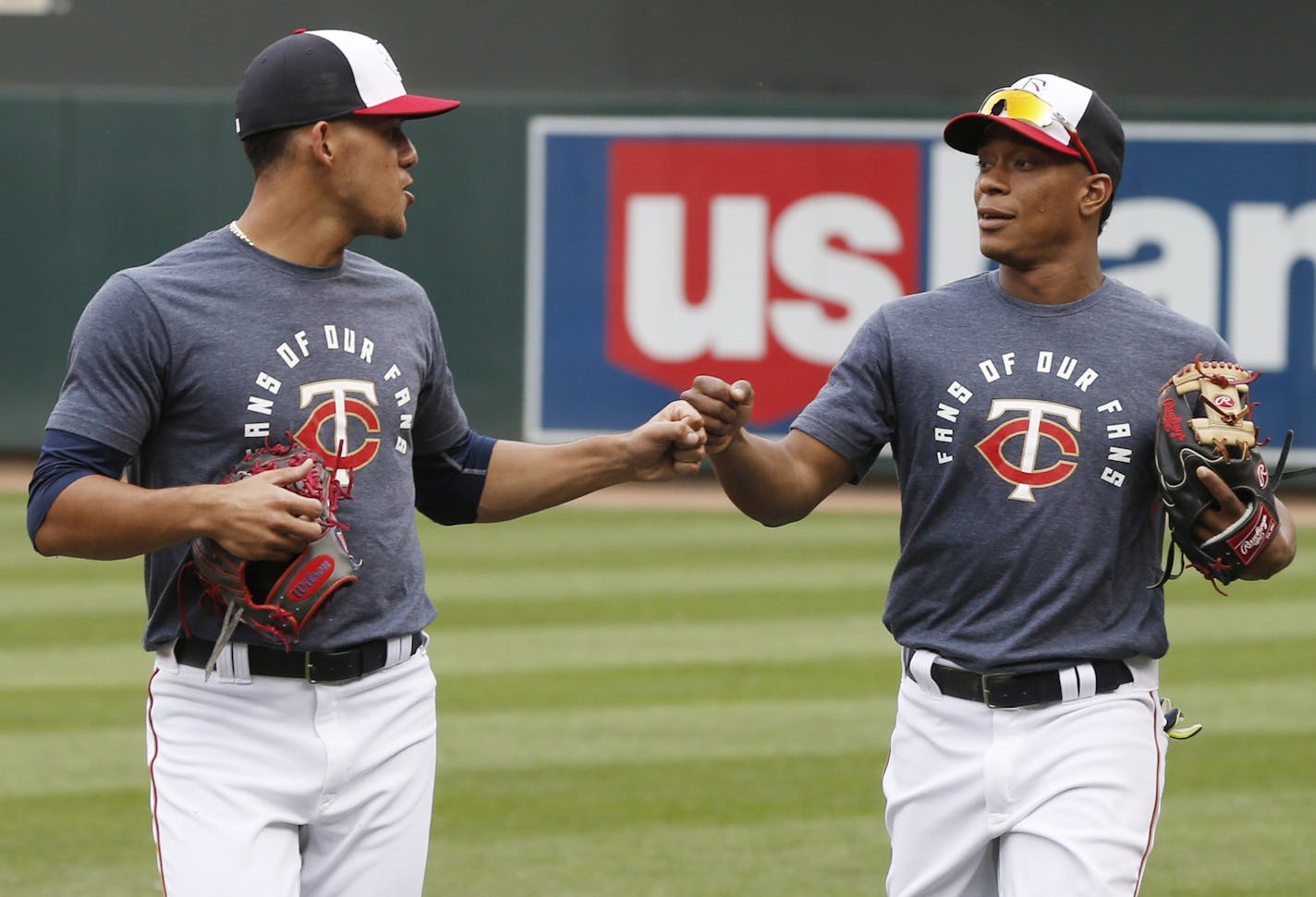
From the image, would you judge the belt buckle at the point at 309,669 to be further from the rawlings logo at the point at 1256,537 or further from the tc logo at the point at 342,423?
the rawlings logo at the point at 1256,537

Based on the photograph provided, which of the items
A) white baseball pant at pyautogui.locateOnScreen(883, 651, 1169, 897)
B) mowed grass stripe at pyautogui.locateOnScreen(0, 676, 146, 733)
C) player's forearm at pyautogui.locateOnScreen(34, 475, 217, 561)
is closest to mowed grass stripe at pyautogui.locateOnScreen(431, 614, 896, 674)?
mowed grass stripe at pyautogui.locateOnScreen(0, 676, 146, 733)

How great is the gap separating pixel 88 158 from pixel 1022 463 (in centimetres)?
1345

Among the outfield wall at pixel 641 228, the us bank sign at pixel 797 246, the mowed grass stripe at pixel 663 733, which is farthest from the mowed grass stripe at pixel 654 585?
the outfield wall at pixel 641 228

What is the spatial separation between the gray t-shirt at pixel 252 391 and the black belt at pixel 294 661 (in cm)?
2

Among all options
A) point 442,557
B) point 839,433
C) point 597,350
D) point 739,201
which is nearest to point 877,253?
point 739,201

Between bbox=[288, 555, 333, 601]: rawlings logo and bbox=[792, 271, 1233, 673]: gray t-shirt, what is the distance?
104 centimetres

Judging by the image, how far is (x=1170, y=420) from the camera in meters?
3.68

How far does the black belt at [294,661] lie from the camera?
3555 millimetres

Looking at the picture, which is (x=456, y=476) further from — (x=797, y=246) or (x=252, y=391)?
(x=797, y=246)

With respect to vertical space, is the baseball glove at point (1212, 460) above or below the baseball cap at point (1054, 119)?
below

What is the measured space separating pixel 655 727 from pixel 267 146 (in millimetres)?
4478

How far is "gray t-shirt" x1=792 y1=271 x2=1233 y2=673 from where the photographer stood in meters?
3.78

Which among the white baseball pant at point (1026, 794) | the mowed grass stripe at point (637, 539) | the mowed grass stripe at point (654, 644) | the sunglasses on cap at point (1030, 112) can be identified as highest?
the sunglasses on cap at point (1030, 112)

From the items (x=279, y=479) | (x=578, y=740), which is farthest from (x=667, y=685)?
(x=279, y=479)
